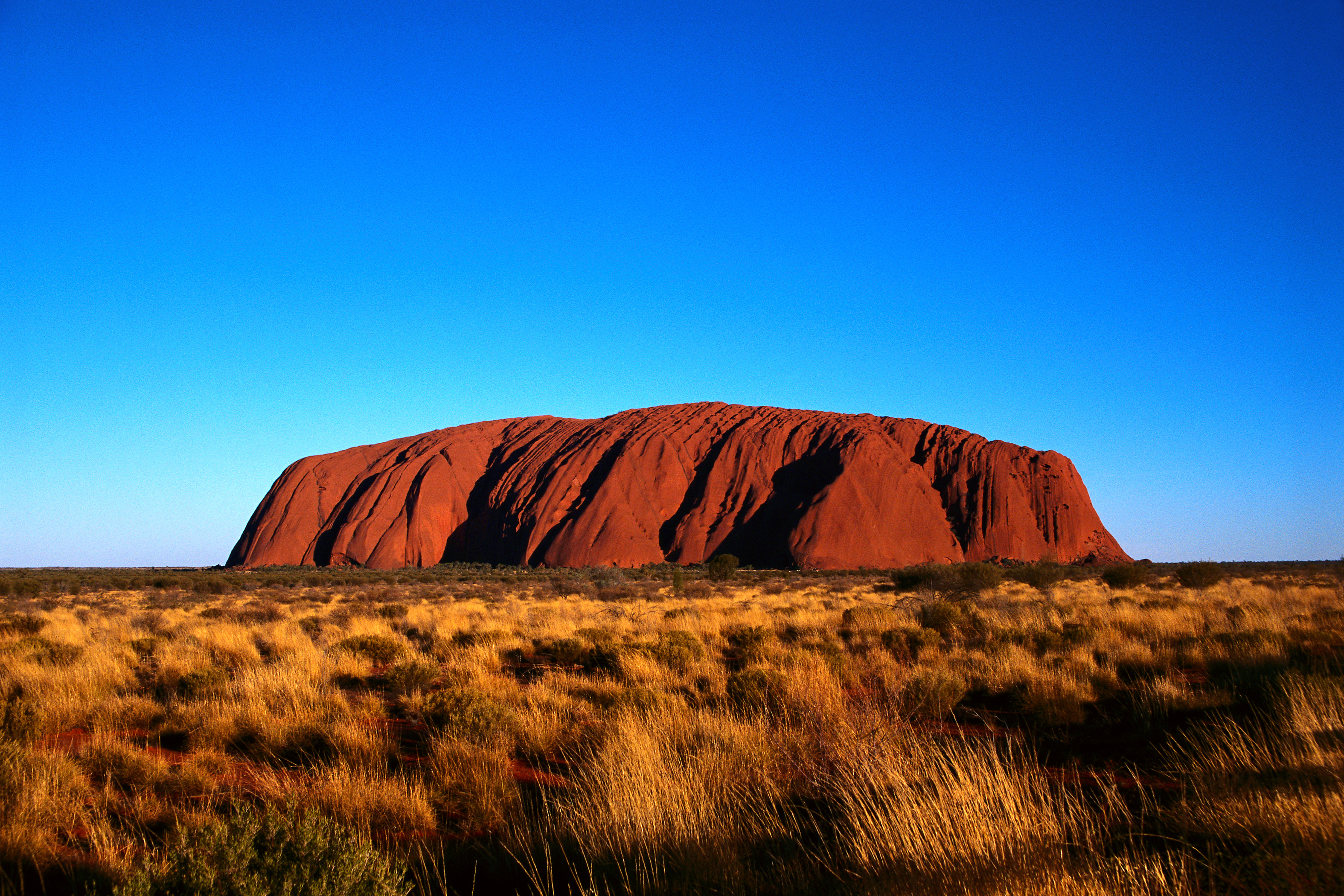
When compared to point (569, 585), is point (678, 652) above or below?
above

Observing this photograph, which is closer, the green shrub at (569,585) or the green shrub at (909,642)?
the green shrub at (909,642)

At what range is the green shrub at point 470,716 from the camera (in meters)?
5.90

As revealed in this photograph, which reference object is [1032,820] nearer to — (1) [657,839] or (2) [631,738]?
(1) [657,839]

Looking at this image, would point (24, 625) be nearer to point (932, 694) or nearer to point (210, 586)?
point (932, 694)

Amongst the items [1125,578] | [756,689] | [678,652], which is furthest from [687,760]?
[1125,578]

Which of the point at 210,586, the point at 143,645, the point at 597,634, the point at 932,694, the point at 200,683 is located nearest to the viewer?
the point at 932,694

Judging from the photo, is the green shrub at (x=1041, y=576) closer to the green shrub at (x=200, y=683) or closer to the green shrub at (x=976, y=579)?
the green shrub at (x=976, y=579)

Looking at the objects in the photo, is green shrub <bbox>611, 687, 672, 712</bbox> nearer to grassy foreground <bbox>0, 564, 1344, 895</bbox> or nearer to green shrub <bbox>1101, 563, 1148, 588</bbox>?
grassy foreground <bbox>0, 564, 1344, 895</bbox>

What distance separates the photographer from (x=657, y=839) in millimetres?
3371

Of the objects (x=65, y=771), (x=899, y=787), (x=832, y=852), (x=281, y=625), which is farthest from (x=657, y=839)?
(x=281, y=625)

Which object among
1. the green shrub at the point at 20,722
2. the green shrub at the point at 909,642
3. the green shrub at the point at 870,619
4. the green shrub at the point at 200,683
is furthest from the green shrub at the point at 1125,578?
the green shrub at the point at 20,722

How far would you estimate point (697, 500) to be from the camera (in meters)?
61.6

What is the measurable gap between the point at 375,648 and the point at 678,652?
493 centimetres

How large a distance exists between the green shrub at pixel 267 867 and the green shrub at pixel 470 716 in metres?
2.90
